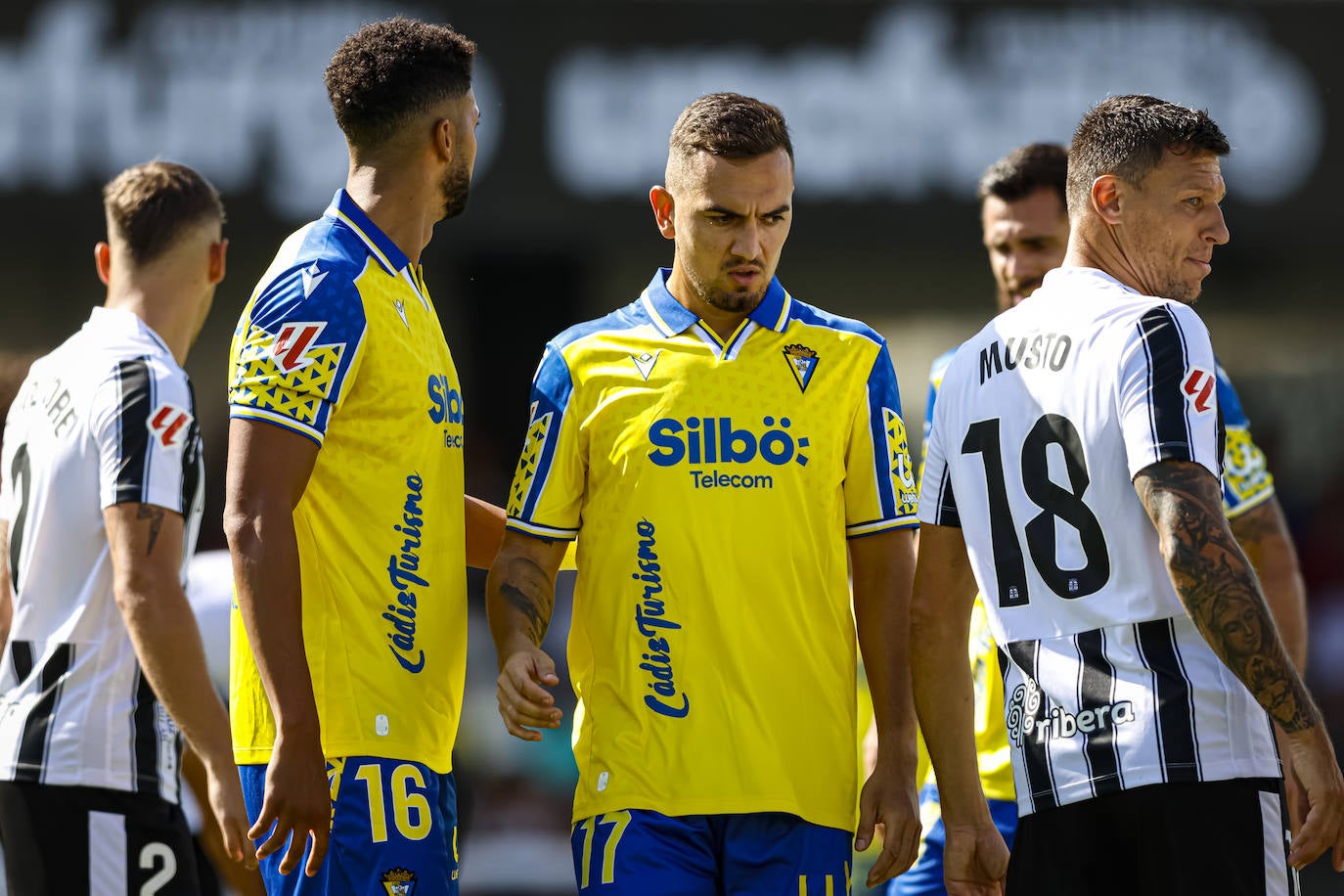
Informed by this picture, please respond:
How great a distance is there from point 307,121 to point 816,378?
6686mm

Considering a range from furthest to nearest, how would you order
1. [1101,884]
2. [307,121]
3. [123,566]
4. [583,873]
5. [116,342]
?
[307,121]
[116,342]
[123,566]
[583,873]
[1101,884]

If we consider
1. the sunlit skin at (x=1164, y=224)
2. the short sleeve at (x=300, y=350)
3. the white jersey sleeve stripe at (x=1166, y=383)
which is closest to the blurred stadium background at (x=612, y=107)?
the short sleeve at (x=300, y=350)

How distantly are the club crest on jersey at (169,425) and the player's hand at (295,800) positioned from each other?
50.8 inches

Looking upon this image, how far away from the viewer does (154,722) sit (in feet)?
14.8

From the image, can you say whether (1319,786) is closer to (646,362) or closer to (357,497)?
(646,362)

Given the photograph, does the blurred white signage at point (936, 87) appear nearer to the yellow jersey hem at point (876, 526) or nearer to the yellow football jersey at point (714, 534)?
the yellow football jersey at point (714, 534)

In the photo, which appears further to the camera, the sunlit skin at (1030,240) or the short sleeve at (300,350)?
the sunlit skin at (1030,240)

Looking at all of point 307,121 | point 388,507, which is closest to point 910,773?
point 388,507

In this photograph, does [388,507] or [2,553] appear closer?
[388,507]

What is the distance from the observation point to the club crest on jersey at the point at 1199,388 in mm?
3453

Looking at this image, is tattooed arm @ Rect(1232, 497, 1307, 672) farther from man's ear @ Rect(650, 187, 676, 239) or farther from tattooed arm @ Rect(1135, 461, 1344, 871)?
man's ear @ Rect(650, 187, 676, 239)

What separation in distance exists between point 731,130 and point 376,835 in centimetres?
179

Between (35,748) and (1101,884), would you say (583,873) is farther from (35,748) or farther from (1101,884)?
(35,748)

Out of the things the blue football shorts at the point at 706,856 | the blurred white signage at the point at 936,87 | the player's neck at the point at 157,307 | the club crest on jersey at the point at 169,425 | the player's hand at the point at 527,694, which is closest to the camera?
the player's hand at the point at 527,694
